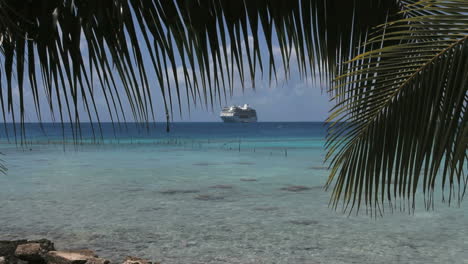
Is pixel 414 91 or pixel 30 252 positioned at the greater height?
pixel 414 91

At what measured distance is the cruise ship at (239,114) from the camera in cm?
14800

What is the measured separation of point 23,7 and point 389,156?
1.24 meters

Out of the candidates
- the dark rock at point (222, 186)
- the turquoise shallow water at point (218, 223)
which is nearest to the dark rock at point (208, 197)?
the turquoise shallow water at point (218, 223)

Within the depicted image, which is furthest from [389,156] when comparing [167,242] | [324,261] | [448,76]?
[167,242]

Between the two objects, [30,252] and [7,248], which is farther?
[7,248]

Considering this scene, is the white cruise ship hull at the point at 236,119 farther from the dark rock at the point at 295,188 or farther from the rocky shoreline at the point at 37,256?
the rocky shoreline at the point at 37,256

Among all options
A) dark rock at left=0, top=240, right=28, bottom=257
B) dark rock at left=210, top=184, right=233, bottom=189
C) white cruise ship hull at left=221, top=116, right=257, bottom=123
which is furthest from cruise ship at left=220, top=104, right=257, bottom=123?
dark rock at left=0, top=240, right=28, bottom=257

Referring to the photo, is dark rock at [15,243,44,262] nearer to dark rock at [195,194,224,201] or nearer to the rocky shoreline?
the rocky shoreline

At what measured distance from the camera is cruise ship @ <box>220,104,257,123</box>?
14800 centimetres

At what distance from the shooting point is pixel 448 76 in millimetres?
1465

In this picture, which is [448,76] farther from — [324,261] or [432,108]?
[324,261]

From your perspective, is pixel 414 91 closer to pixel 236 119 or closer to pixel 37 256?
pixel 37 256

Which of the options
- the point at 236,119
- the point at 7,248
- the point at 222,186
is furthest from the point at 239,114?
the point at 7,248

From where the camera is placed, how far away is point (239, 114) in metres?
149
